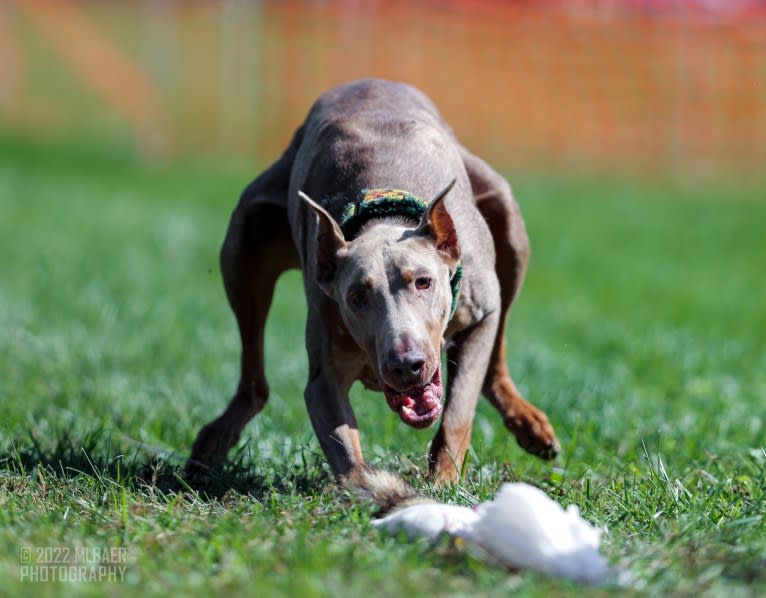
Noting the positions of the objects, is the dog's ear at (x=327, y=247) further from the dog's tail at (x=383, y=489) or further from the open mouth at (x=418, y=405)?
the dog's tail at (x=383, y=489)

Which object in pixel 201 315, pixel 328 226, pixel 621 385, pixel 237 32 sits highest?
pixel 328 226

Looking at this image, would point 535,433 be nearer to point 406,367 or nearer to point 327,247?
point 327,247

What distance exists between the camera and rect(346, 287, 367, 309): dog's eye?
4.32 meters

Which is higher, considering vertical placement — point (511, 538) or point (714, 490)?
point (511, 538)

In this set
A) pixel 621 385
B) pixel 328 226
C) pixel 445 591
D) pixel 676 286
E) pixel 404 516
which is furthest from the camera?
pixel 676 286

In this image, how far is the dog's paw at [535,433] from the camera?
5.29 metres

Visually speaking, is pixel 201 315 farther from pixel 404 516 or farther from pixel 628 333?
pixel 404 516

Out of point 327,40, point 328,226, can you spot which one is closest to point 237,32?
point 327,40

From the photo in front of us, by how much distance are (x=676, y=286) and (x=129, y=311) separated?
13.2 feet

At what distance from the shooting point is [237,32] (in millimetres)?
20984

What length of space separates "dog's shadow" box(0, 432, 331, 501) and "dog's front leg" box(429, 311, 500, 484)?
39 centimetres

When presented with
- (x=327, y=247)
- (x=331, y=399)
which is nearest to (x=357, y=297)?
(x=327, y=247)

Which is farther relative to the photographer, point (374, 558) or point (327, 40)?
→ point (327, 40)

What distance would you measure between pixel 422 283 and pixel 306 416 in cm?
210
